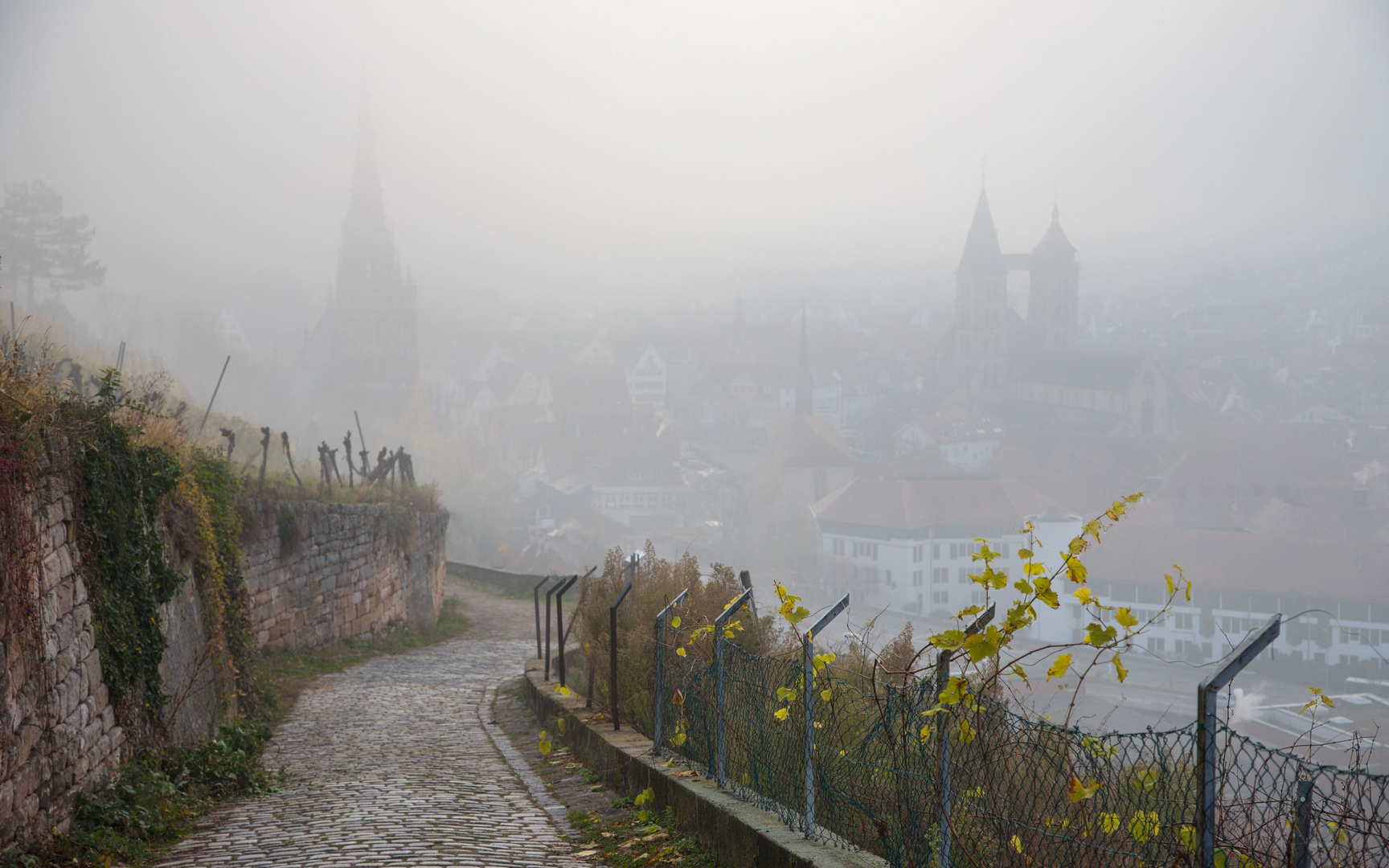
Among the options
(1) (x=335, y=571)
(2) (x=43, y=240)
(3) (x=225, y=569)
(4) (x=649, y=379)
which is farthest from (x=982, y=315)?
(3) (x=225, y=569)

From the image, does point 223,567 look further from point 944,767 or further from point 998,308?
point 998,308

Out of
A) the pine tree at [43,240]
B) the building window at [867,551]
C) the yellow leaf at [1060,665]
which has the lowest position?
the building window at [867,551]

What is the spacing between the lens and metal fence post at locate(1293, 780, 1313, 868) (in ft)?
7.98

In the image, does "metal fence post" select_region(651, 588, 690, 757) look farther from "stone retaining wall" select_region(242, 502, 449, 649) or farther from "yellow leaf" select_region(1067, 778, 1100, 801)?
"stone retaining wall" select_region(242, 502, 449, 649)

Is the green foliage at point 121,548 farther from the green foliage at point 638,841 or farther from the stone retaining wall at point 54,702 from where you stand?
the green foliage at point 638,841

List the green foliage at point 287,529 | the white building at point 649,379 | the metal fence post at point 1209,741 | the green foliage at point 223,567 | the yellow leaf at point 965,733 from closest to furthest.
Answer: the metal fence post at point 1209,741 → the yellow leaf at point 965,733 → the green foliage at point 223,567 → the green foliage at point 287,529 → the white building at point 649,379

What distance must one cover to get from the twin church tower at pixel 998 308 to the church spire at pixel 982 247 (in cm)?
11

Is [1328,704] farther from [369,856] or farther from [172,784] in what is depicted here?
[172,784]

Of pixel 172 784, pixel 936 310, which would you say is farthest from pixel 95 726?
pixel 936 310

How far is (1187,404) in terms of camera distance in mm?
125562

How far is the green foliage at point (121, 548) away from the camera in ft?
19.0

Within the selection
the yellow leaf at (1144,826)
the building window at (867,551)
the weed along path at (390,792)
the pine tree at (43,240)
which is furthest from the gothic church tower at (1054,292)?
the yellow leaf at (1144,826)

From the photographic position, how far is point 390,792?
261 inches

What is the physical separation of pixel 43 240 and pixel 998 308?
123 metres
